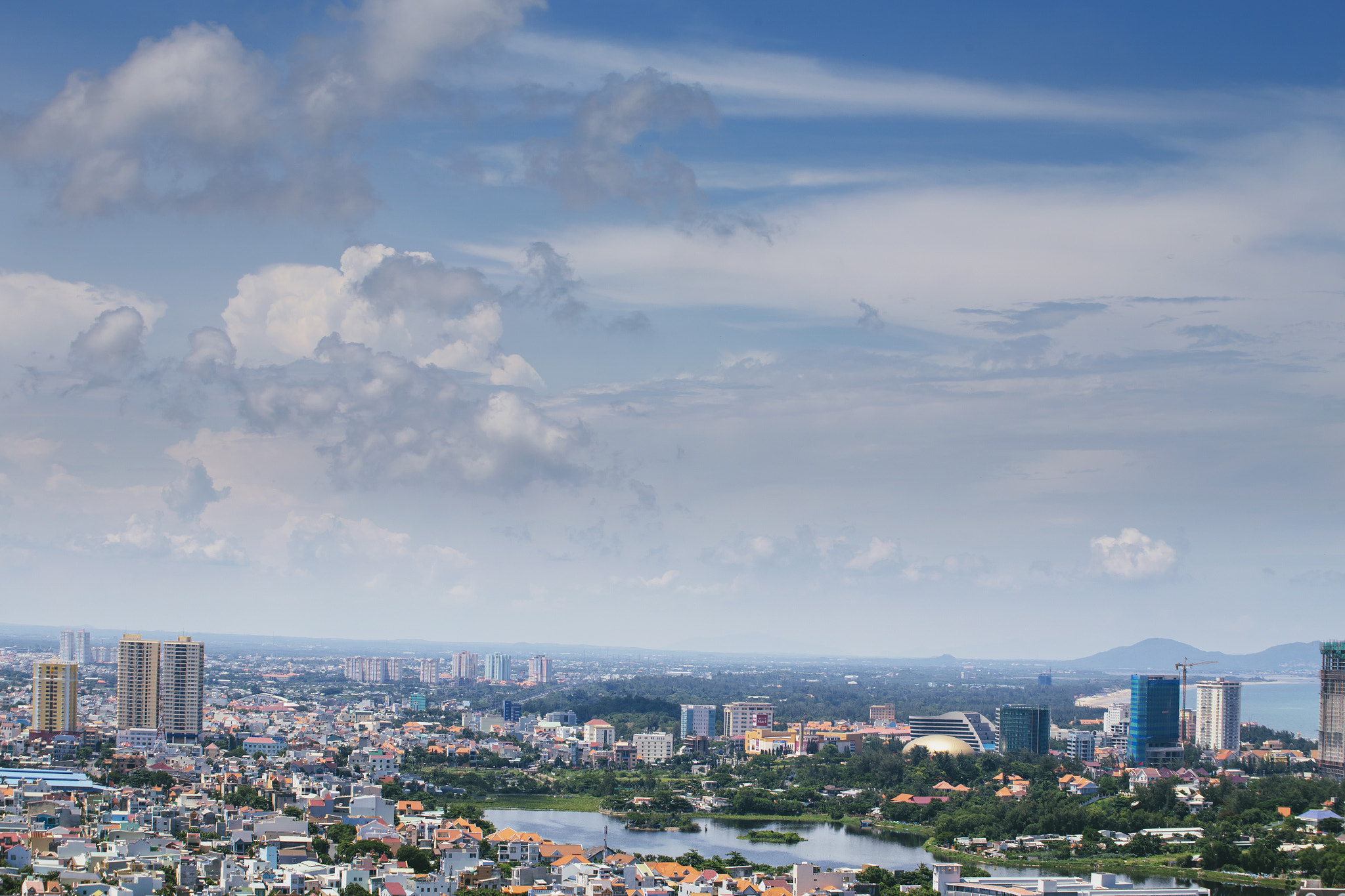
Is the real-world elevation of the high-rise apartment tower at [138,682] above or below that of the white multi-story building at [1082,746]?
above

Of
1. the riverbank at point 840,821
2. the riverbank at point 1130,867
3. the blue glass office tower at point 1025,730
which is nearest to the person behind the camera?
the riverbank at point 1130,867

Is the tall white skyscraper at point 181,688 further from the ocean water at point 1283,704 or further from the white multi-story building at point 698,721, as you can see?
the ocean water at point 1283,704

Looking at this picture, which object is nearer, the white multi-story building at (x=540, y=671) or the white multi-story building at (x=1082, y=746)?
the white multi-story building at (x=1082, y=746)

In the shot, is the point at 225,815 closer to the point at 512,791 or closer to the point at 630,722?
the point at 512,791

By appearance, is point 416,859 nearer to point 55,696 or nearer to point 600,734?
point 55,696

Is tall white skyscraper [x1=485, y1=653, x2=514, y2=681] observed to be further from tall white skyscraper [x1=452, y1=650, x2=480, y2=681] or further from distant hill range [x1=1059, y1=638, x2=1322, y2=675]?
distant hill range [x1=1059, y1=638, x2=1322, y2=675]

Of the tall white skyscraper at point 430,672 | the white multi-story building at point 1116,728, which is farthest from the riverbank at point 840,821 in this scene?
the tall white skyscraper at point 430,672
